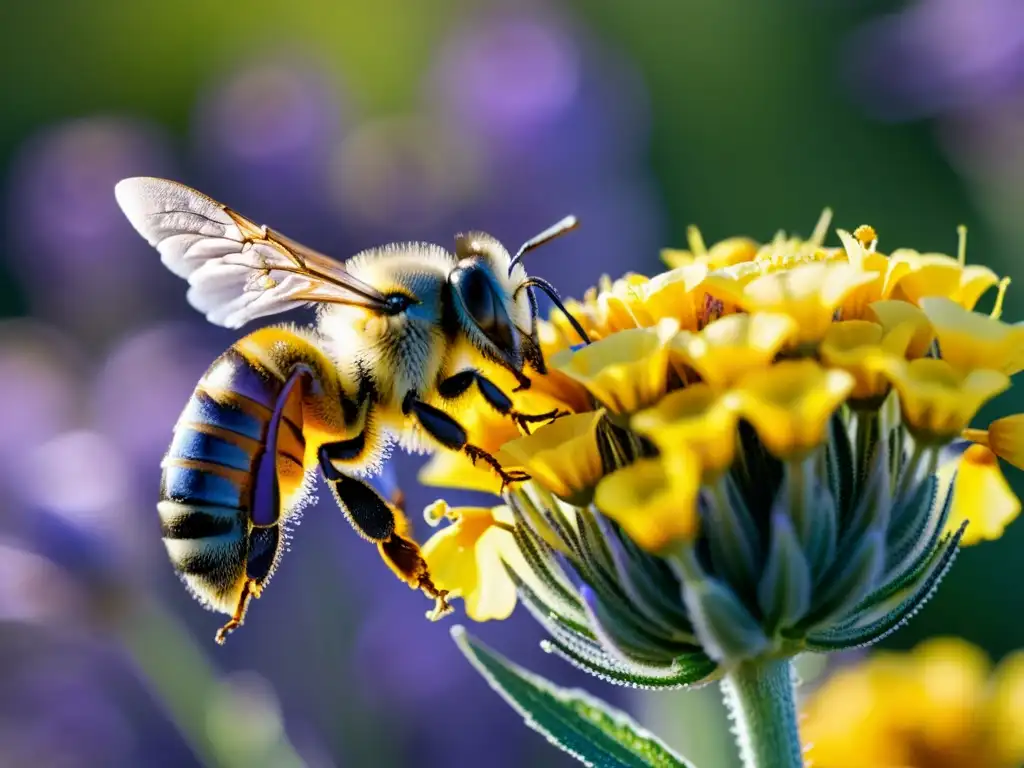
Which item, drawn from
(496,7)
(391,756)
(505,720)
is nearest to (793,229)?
(496,7)

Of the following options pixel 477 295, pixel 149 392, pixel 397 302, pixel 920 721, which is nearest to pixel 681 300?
pixel 477 295

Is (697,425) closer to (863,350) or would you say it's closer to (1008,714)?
(863,350)

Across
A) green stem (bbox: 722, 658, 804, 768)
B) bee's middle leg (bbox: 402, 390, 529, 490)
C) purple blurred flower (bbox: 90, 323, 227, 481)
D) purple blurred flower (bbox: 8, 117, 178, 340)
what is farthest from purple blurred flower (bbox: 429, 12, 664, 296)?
green stem (bbox: 722, 658, 804, 768)

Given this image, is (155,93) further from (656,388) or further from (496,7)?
(656,388)

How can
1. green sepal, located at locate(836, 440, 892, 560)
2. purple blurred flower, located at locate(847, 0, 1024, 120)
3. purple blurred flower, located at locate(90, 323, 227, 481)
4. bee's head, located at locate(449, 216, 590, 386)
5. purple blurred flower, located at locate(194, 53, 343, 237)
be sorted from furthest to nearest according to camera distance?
purple blurred flower, located at locate(194, 53, 343, 237), purple blurred flower, located at locate(90, 323, 227, 481), purple blurred flower, located at locate(847, 0, 1024, 120), bee's head, located at locate(449, 216, 590, 386), green sepal, located at locate(836, 440, 892, 560)

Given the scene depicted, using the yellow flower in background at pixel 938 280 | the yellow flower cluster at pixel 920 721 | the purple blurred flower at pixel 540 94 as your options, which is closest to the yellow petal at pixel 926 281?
the yellow flower in background at pixel 938 280

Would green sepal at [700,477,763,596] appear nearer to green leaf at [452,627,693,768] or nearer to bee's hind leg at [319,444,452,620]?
green leaf at [452,627,693,768]
